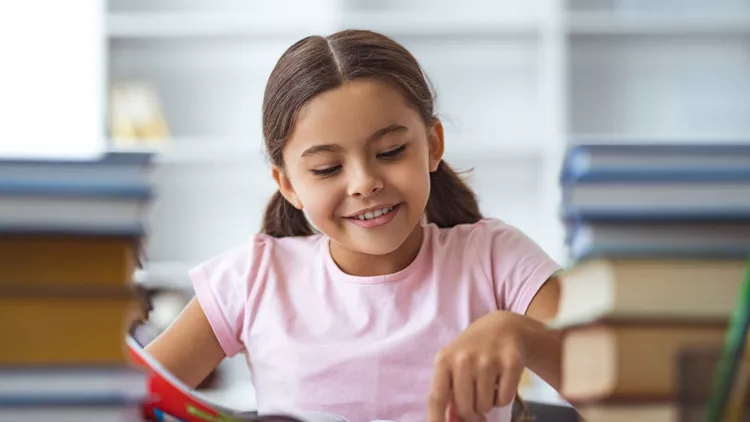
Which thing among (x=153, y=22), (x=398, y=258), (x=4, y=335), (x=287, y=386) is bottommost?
(x=287, y=386)

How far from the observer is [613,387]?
44 centimetres

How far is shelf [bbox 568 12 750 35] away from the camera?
355cm

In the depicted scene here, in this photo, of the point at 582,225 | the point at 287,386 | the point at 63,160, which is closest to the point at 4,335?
the point at 63,160

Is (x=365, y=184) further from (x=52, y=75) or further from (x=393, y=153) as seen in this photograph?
(x=52, y=75)

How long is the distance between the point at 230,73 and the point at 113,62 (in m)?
0.44

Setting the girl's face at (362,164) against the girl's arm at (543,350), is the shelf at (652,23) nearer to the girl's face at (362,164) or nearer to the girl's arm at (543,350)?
the girl's face at (362,164)

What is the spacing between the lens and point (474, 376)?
69 centimetres

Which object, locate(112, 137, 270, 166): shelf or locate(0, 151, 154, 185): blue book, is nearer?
locate(0, 151, 154, 185): blue book

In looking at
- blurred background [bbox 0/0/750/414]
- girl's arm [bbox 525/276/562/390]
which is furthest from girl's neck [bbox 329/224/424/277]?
blurred background [bbox 0/0/750/414]

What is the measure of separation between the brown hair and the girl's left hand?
0.52 m

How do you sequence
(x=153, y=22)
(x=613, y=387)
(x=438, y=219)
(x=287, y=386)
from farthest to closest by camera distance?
(x=153, y=22) < (x=438, y=219) < (x=287, y=386) < (x=613, y=387)

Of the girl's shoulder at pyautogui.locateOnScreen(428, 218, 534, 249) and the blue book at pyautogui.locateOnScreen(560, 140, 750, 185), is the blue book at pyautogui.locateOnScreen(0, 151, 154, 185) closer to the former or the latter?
the blue book at pyautogui.locateOnScreen(560, 140, 750, 185)

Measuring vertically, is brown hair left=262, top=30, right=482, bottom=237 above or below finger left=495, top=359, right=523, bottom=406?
above

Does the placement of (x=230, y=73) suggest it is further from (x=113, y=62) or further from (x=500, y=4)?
(x=500, y=4)
